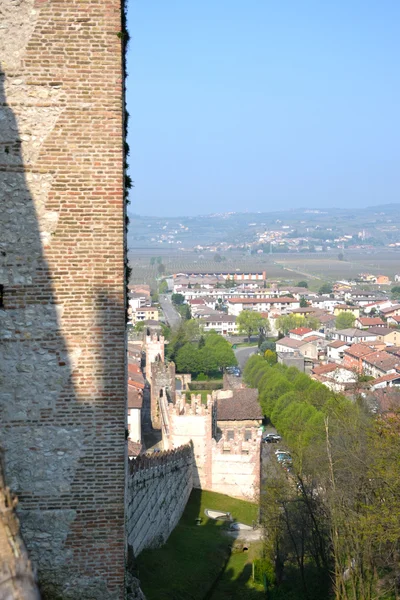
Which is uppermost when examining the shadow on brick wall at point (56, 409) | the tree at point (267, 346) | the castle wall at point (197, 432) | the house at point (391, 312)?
the shadow on brick wall at point (56, 409)

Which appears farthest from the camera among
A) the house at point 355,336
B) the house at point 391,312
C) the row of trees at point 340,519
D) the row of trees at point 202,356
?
the house at point 391,312

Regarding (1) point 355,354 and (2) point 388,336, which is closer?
(1) point 355,354

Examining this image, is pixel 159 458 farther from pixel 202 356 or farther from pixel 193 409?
pixel 202 356

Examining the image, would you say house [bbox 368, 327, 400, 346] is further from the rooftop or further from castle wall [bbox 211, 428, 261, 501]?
castle wall [bbox 211, 428, 261, 501]

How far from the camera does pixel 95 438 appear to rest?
892 cm

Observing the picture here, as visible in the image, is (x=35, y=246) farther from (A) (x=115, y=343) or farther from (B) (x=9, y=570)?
(B) (x=9, y=570)

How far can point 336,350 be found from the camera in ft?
284

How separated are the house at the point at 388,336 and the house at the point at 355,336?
0.73m

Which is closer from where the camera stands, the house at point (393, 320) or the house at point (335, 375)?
the house at point (335, 375)

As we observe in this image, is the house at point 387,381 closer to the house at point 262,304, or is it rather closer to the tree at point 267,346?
the tree at point 267,346

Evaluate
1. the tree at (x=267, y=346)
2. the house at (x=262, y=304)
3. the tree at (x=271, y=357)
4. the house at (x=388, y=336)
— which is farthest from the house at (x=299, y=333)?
the house at (x=262, y=304)

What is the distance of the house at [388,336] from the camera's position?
93500 millimetres

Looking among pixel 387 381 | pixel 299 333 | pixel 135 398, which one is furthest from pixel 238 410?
pixel 299 333

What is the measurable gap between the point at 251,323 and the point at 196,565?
281ft
